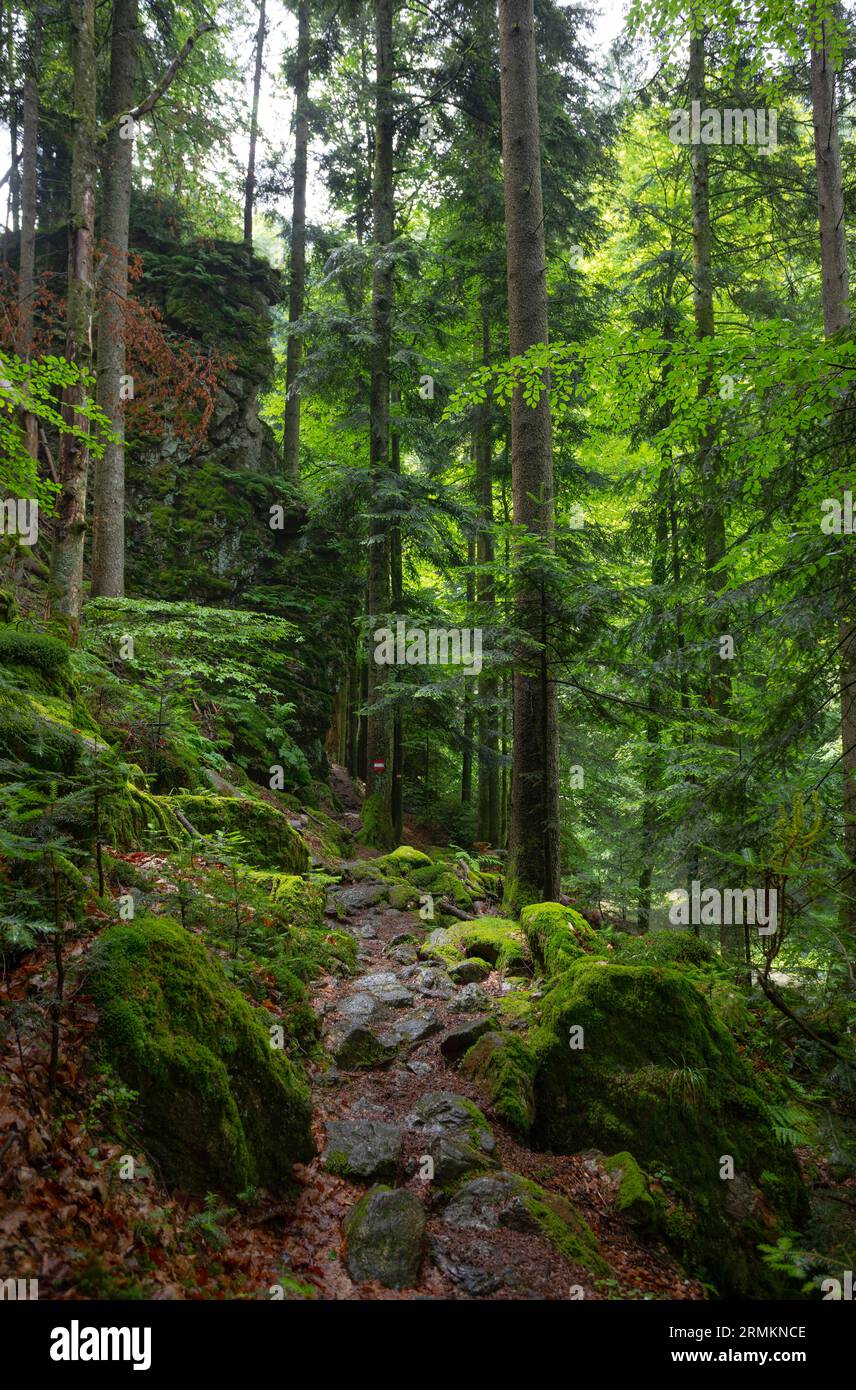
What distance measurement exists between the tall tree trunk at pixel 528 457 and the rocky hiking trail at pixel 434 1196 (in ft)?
8.91

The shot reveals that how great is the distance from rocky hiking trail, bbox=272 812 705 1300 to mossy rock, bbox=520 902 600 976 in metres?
0.96

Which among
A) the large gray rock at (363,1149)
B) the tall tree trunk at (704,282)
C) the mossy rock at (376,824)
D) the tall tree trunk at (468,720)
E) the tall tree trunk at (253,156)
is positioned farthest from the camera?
the tall tree trunk at (253,156)

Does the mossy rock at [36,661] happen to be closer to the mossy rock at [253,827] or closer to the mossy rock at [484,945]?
the mossy rock at [253,827]

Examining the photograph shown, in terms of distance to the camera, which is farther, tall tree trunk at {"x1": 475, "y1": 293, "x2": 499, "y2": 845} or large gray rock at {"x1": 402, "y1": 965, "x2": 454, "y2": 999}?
tall tree trunk at {"x1": 475, "y1": 293, "x2": 499, "y2": 845}

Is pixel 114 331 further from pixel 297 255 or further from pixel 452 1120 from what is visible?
pixel 297 255

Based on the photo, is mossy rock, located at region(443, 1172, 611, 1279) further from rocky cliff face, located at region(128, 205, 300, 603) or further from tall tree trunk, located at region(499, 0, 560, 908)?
rocky cliff face, located at region(128, 205, 300, 603)

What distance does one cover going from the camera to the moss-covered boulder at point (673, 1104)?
3.88 metres

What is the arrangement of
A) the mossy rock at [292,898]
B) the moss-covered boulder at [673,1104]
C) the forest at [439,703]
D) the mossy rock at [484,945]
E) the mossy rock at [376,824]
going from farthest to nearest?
the mossy rock at [376,824]
the mossy rock at [484,945]
the mossy rock at [292,898]
the moss-covered boulder at [673,1104]
the forest at [439,703]

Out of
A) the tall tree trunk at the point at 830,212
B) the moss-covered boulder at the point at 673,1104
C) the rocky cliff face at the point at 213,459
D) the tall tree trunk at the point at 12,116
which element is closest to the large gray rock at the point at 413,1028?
the moss-covered boulder at the point at 673,1104

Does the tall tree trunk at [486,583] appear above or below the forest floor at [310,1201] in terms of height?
above

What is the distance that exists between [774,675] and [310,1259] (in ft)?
17.7

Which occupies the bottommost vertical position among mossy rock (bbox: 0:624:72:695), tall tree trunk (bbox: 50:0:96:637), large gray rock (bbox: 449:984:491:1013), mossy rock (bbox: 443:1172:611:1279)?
mossy rock (bbox: 443:1172:611:1279)

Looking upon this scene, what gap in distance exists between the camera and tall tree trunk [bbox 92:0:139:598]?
10492 mm

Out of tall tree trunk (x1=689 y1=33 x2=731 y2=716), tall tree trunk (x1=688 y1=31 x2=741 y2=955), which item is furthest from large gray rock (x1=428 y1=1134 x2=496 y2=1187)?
tall tree trunk (x1=689 y1=33 x2=731 y2=716)
